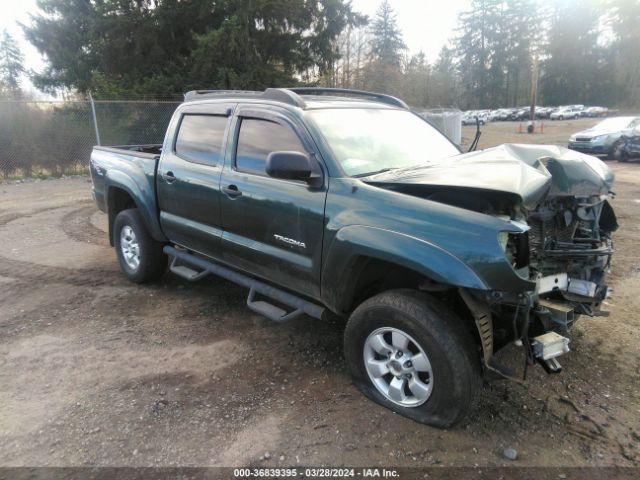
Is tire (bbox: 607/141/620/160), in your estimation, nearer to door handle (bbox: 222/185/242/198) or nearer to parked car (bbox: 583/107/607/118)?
door handle (bbox: 222/185/242/198)

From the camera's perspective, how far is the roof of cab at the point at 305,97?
3.68 m

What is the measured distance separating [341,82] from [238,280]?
25761 mm

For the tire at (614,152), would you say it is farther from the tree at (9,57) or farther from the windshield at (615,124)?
the tree at (9,57)

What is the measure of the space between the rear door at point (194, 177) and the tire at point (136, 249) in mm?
441

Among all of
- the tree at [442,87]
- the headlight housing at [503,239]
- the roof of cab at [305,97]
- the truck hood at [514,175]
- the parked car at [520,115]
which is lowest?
the parked car at [520,115]

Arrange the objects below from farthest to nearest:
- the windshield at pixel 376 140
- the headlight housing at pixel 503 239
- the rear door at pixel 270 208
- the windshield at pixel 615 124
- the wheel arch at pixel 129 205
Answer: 1. the windshield at pixel 615 124
2. the wheel arch at pixel 129 205
3. the windshield at pixel 376 140
4. the rear door at pixel 270 208
5. the headlight housing at pixel 503 239

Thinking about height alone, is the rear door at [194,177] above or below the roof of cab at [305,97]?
below

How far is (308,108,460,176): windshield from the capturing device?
134 inches

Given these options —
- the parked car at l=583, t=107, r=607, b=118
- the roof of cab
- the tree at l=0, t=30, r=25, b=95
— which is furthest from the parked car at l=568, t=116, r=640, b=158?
the tree at l=0, t=30, r=25, b=95

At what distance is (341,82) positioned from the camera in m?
28.0

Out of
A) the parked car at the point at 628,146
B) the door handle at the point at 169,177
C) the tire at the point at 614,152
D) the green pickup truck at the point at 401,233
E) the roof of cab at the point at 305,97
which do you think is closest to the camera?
the green pickup truck at the point at 401,233

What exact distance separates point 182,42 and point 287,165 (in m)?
16.0

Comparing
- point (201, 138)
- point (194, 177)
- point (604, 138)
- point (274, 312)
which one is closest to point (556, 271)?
point (274, 312)

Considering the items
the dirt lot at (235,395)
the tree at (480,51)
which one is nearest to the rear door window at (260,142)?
the dirt lot at (235,395)
